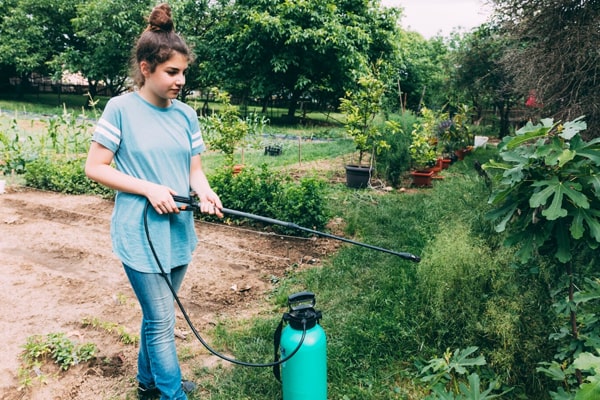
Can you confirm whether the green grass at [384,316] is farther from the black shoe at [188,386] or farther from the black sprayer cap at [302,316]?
the black sprayer cap at [302,316]

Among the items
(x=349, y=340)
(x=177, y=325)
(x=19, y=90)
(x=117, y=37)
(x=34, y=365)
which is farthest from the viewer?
(x=19, y=90)

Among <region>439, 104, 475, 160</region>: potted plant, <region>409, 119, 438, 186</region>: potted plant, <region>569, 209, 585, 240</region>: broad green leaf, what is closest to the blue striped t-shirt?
<region>569, 209, 585, 240</region>: broad green leaf

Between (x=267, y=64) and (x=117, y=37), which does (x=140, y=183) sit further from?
(x=117, y=37)

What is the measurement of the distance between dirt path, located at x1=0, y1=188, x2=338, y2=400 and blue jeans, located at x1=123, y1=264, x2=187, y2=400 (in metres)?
0.49

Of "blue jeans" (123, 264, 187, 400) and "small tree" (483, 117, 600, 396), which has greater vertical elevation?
"small tree" (483, 117, 600, 396)

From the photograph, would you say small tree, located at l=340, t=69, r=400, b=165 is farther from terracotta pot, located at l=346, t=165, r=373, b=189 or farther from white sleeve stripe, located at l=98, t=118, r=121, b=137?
white sleeve stripe, located at l=98, t=118, r=121, b=137

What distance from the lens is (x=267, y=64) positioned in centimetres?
1772

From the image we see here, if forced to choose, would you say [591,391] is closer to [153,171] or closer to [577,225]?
[577,225]

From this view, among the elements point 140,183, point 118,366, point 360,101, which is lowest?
point 118,366

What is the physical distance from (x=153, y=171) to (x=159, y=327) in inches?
28.4

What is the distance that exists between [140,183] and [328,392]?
1.50 m

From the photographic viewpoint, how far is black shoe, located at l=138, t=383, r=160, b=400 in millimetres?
2477

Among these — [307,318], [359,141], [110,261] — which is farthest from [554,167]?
[359,141]

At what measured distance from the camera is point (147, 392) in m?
2.48
